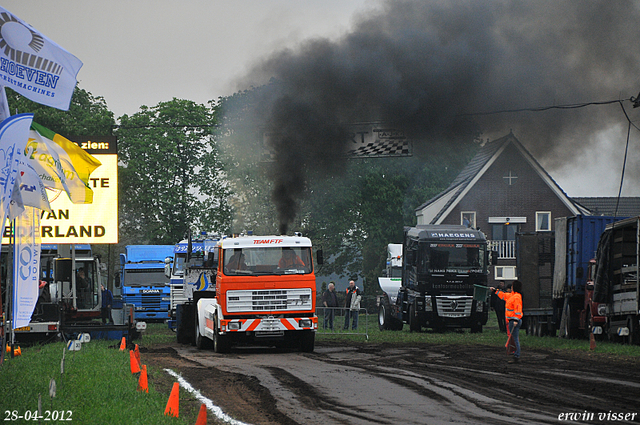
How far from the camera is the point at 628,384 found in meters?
12.4

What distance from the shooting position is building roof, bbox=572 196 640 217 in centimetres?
5872

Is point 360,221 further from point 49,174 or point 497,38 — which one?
point 49,174

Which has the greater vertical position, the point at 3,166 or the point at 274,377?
the point at 3,166

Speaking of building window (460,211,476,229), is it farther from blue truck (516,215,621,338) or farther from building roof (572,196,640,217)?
blue truck (516,215,621,338)

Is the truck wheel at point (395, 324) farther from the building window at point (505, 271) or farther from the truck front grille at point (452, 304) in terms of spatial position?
the building window at point (505, 271)

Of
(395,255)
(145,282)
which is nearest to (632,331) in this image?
(395,255)

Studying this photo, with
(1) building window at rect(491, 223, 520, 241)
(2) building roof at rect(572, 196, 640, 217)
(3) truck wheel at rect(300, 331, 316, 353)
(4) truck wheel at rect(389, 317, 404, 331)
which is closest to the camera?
(3) truck wheel at rect(300, 331, 316, 353)

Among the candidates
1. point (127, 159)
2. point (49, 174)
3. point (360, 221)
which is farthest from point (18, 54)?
point (360, 221)

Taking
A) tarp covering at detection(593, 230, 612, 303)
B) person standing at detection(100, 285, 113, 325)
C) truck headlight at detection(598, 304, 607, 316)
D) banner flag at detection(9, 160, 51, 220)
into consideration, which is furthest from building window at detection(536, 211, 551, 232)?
banner flag at detection(9, 160, 51, 220)

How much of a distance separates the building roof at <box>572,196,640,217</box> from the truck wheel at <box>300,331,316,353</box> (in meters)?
41.9

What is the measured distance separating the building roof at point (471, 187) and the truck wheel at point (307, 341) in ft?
98.4

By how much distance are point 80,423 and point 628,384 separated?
7910mm

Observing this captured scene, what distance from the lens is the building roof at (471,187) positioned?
162ft

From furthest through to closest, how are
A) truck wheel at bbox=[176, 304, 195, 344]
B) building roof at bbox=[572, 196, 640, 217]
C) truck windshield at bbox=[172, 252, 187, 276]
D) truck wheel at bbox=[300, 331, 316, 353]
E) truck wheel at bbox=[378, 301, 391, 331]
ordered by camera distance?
building roof at bbox=[572, 196, 640, 217] → truck wheel at bbox=[378, 301, 391, 331] → truck windshield at bbox=[172, 252, 187, 276] → truck wheel at bbox=[176, 304, 195, 344] → truck wheel at bbox=[300, 331, 316, 353]
